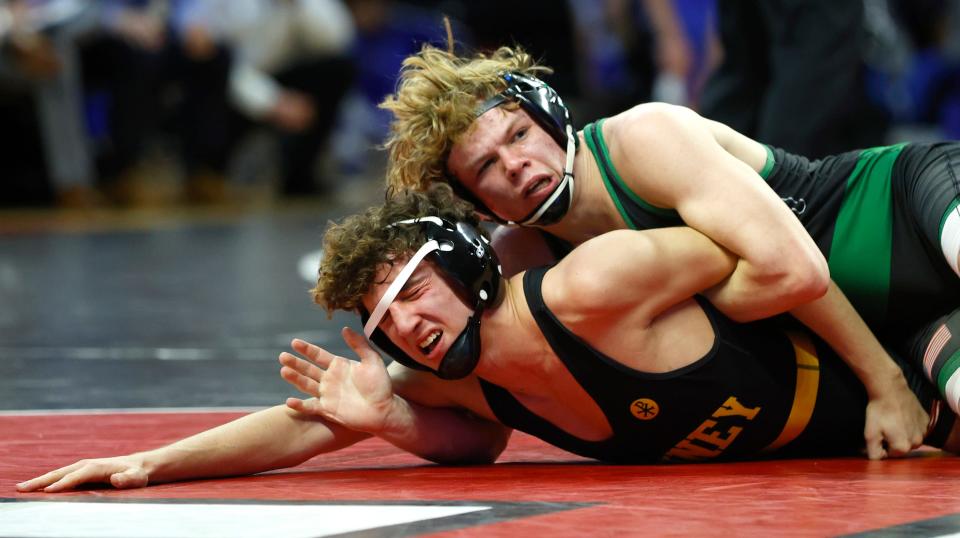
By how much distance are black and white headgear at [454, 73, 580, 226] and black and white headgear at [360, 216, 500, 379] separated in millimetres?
303

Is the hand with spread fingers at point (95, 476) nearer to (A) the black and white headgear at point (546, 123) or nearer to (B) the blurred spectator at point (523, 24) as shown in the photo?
(A) the black and white headgear at point (546, 123)

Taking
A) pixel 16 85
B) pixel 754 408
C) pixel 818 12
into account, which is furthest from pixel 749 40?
pixel 16 85

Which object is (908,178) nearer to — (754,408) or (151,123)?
(754,408)

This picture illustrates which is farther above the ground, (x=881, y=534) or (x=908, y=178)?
(x=908, y=178)

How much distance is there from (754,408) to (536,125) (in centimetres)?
76

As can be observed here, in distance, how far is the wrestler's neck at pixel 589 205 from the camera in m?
3.60

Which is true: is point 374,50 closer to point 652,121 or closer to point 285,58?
point 285,58

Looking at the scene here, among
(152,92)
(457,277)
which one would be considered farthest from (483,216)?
(152,92)

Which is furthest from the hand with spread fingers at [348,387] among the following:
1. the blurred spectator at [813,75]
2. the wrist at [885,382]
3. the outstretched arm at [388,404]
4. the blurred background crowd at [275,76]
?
the blurred background crowd at [275,76]

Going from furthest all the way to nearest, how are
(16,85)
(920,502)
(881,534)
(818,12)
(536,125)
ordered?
(16,85)
(818,12)
(536,125)
(920,502)
(881,534)

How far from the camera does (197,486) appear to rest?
3.20 metres

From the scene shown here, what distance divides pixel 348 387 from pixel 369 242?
0.31 m

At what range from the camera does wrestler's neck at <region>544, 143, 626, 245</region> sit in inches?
142

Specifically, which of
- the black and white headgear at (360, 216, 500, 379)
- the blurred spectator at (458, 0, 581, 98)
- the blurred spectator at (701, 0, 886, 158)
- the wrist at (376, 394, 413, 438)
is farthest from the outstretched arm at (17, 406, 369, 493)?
the blurred spectator at (458, 0, 581, 98)
